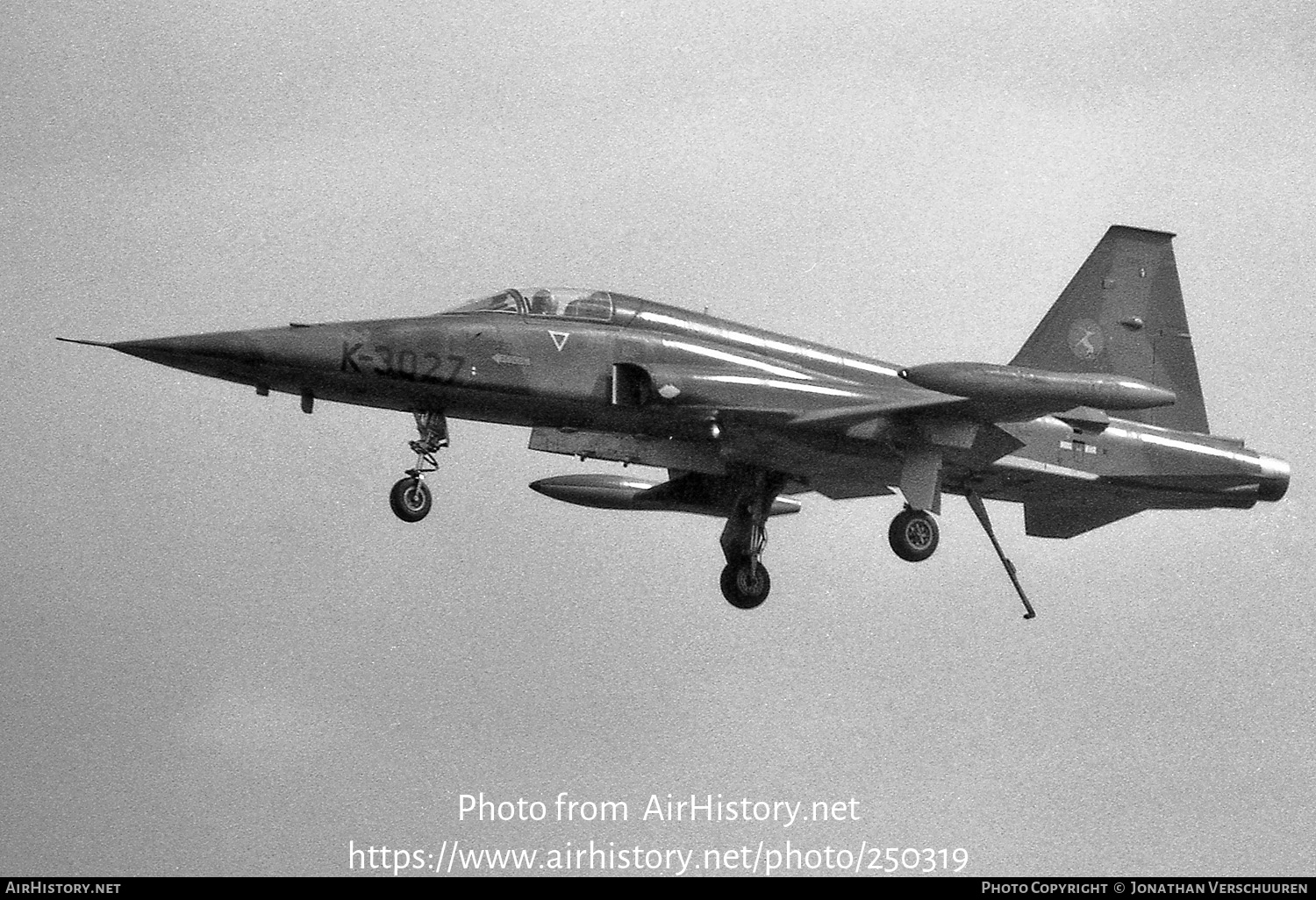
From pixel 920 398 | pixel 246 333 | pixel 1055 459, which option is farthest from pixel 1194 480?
pixel 246 333

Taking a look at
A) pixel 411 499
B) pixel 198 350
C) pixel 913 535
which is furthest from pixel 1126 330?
pixel 198 350

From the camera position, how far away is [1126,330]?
90.9 ft

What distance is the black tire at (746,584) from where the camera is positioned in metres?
26.8

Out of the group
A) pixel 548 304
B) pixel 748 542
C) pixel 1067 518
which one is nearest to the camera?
pixel 548 304

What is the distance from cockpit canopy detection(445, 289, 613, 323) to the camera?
78.3 feet

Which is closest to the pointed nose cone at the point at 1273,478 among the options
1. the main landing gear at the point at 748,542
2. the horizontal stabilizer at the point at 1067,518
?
the horizontal stabilizer at the point at 1067,518

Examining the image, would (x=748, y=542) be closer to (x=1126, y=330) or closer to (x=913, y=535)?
(x=913, y=535)

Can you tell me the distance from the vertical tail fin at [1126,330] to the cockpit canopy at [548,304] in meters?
6.21

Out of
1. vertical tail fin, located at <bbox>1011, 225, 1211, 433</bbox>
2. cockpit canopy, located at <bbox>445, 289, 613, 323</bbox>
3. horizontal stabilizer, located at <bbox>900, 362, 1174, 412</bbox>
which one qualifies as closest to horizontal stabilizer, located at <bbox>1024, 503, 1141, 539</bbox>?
vertical tail fin, located at <bbox>1011, 225, 1211, 433</bbox>

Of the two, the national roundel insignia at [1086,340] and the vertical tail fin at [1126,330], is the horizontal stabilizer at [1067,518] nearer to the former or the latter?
the vertical tail fin at [1126,330]

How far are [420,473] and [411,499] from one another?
340 millimetres

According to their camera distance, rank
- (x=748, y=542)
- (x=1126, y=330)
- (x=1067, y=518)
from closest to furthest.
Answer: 1. (x=748, y=542)
2. (x=1067, y=518)
3. (x=1126, y=330)

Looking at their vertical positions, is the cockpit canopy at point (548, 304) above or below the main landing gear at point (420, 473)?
above

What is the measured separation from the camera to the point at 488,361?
2330 centimetres
